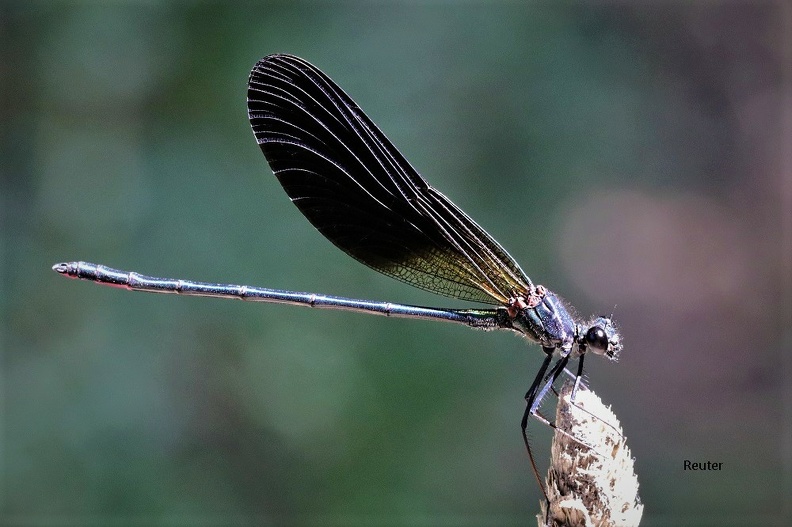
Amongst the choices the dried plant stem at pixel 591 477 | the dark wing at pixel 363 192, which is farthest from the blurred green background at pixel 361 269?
the dried plant stem at pixel 591 477

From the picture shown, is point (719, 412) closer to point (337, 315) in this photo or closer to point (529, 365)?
point (529, 365)

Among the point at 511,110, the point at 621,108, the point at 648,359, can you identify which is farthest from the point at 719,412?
the point at 511,110

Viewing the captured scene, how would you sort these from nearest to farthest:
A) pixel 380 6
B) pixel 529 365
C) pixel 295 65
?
pixel 295 65 < pixel 529 365 < pixel 380 6

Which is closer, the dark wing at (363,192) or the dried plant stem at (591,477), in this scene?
the dried plant stem at (591,477)

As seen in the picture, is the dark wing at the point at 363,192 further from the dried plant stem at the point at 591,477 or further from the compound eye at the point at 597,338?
the dried plant stem at the point at 591,477

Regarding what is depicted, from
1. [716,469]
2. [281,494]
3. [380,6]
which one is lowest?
[281,494]

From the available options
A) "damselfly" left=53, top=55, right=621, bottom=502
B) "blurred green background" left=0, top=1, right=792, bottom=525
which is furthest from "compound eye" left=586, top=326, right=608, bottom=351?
"blurred green background" left=0, top=1, right=792, bottom=525
